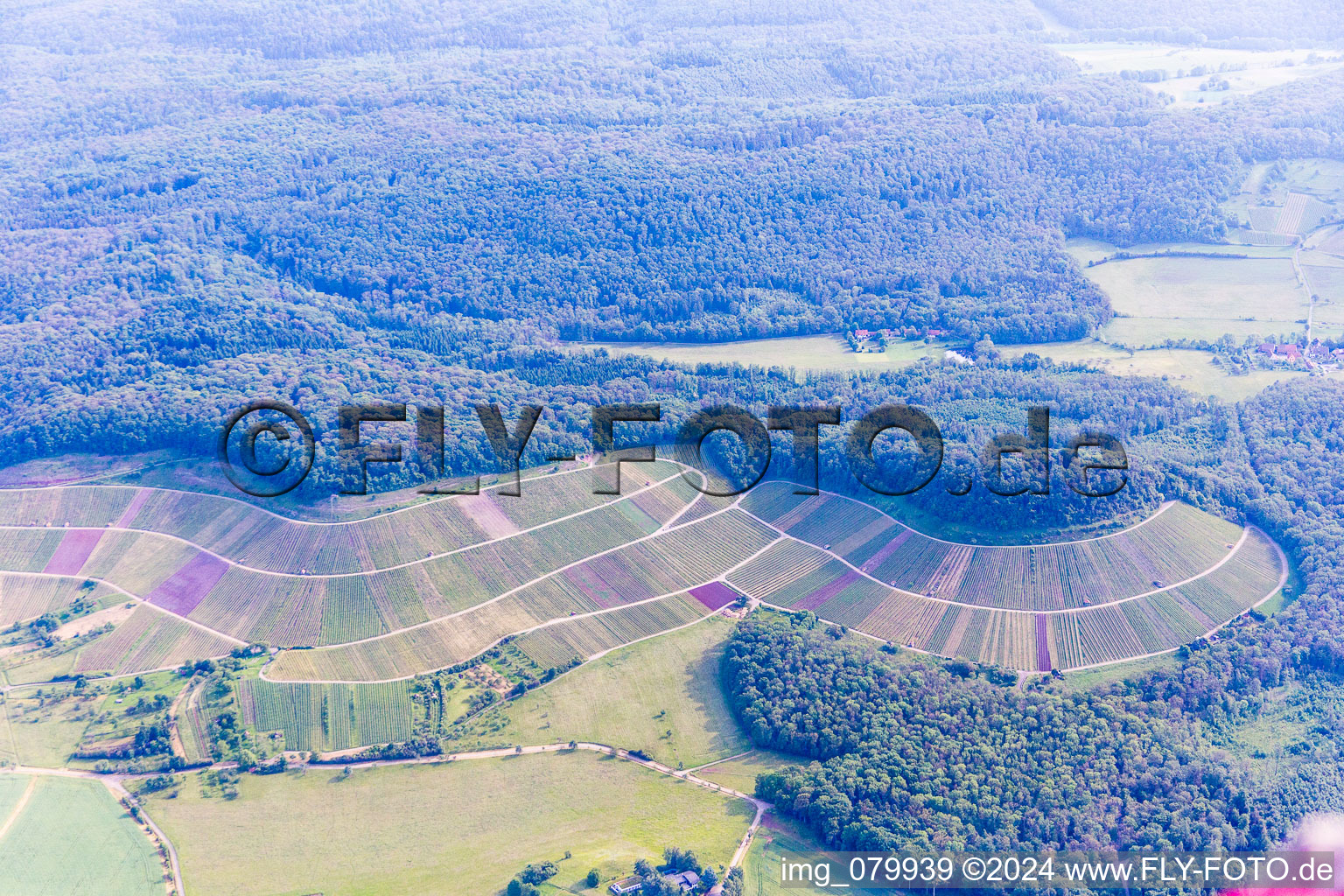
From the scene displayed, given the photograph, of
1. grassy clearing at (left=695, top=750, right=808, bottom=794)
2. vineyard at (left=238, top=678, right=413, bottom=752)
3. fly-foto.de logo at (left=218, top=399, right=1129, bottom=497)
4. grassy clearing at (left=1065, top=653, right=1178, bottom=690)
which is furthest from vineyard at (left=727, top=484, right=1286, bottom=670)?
vineyard at (left=238, top=678, right=413, bottom=752)

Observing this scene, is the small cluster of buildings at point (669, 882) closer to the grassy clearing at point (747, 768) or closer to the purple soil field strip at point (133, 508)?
the grassy clearing at point (747, 768)

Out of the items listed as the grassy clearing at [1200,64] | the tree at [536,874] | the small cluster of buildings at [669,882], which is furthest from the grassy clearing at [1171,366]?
the tree at [536,874]

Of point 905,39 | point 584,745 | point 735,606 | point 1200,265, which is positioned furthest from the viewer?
point 905,39

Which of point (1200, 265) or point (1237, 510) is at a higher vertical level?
point (1200, 265)

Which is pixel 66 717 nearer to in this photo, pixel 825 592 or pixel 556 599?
pixel 556 599

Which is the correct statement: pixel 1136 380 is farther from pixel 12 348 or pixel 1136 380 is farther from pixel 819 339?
pixel 12 348

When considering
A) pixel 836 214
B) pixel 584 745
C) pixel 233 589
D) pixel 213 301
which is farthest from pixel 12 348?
pixel 836 214
